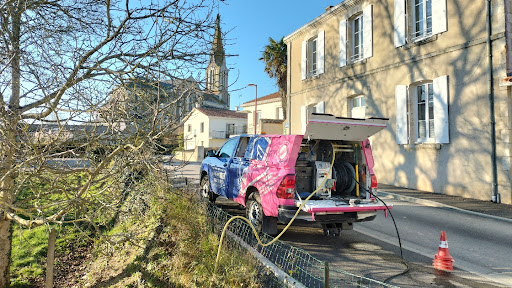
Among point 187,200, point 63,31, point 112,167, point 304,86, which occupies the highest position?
point 304,86

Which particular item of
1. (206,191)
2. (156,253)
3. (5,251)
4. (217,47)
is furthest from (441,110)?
(5,251)

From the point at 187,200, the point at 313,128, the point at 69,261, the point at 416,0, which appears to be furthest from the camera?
the point at 416,0

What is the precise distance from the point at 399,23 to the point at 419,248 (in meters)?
9.50

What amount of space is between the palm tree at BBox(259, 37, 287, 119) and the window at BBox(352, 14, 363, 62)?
353 inches

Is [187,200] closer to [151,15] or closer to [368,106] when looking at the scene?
[151,15]

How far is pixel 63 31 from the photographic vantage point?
469 centimetres

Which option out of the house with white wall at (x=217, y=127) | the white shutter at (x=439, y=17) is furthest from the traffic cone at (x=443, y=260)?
the house with white wall at (x=217, y=127)

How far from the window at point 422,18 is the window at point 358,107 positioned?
3.36 meters

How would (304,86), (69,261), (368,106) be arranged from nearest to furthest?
(69,261) < (368,106) < (304,86)

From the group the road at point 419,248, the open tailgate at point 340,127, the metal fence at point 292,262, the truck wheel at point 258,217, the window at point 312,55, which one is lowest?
the road at point 419,248

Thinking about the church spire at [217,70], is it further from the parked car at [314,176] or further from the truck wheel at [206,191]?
the truck wheel at [206,191]

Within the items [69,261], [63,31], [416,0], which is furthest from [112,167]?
[416,0]

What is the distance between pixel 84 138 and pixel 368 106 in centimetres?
1212

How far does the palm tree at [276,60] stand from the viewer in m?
24.0
